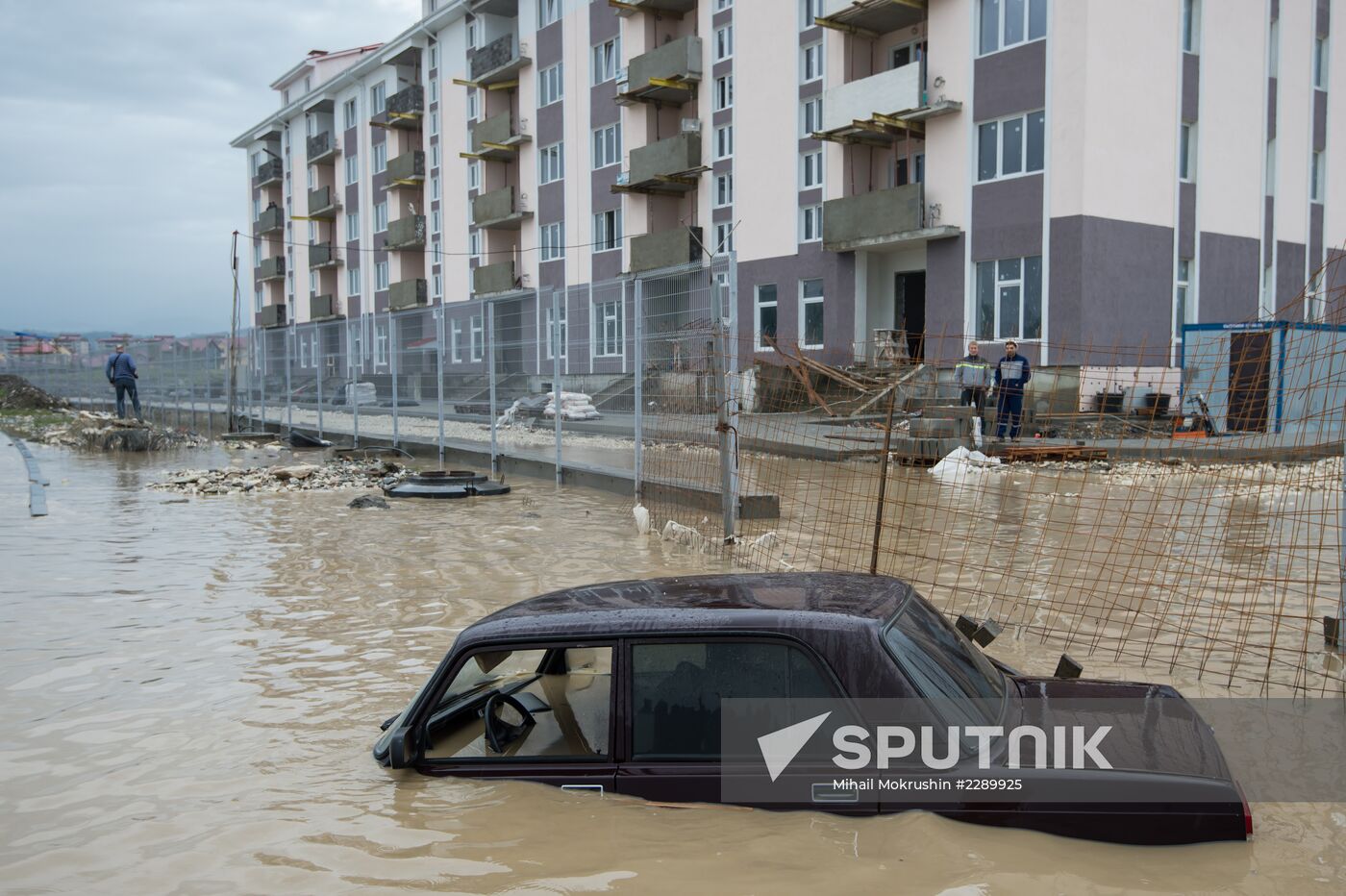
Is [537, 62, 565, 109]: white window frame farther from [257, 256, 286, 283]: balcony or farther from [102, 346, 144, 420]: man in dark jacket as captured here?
[257, 256, 286, 283]: balcony

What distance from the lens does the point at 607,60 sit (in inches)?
1459

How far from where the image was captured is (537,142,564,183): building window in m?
40.1

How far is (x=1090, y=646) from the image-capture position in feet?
23.0

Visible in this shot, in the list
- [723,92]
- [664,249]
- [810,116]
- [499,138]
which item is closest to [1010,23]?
[810,116]

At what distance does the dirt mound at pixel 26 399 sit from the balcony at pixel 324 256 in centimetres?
1781

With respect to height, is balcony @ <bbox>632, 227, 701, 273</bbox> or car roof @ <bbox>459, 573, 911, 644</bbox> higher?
balcony @ <bbox>632, 227, 701, 273</bbox>

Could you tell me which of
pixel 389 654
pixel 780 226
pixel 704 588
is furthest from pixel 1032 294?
pixel 704 588

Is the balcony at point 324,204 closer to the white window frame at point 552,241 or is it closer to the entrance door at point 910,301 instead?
the white window frame at point 552,241

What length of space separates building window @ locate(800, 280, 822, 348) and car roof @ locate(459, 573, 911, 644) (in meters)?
25.2

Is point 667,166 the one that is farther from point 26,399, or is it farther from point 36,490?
point 26,399

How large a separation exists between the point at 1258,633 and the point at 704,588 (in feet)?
15.9

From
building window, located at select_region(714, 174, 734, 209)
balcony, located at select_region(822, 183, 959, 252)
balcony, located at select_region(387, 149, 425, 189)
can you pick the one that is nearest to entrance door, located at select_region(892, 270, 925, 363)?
balcony, located at select_region(822, 183, 959, 252)

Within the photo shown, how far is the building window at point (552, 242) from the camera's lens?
132ft

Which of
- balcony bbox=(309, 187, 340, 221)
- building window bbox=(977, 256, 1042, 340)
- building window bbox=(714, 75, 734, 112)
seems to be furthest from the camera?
balcony bbox=(309, 187, 340, 221)
